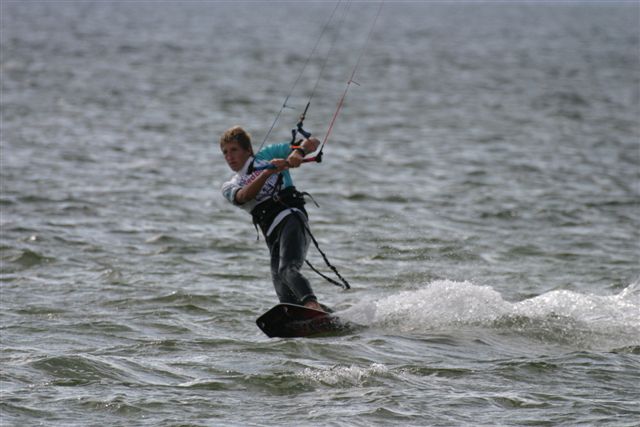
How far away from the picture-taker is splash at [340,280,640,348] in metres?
11.7

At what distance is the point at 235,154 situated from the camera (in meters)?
11.5

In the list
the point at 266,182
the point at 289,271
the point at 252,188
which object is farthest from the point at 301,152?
the point at 289,271

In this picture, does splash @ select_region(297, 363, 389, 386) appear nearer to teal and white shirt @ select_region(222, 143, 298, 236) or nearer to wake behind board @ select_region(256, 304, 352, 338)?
wake behind board @ select_region(256, 304, 352, 338)

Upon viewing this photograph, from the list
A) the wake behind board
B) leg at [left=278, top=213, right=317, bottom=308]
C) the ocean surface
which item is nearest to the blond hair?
Result: leg at [left=278, top=213, right=317, bottom=308]

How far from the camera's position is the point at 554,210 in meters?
20.0

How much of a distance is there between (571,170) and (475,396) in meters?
16.1

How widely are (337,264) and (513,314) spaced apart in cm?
379

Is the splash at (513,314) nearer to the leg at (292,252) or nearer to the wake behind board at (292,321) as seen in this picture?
the wake behind board at (292,321)

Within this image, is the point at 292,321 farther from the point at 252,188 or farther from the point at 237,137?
the point at 237,137

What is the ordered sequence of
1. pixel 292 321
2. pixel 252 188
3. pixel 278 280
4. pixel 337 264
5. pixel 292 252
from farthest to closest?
1. pixel 337 264
2. pixel 278 280
3. pixel 292 252
4. pixel 292 321
5. pixel 252 188

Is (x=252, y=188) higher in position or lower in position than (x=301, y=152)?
lower

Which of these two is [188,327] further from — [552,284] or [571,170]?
[571,170]

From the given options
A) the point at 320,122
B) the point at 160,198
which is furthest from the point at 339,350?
the point at 320,122

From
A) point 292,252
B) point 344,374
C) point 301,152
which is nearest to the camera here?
point 344,374
